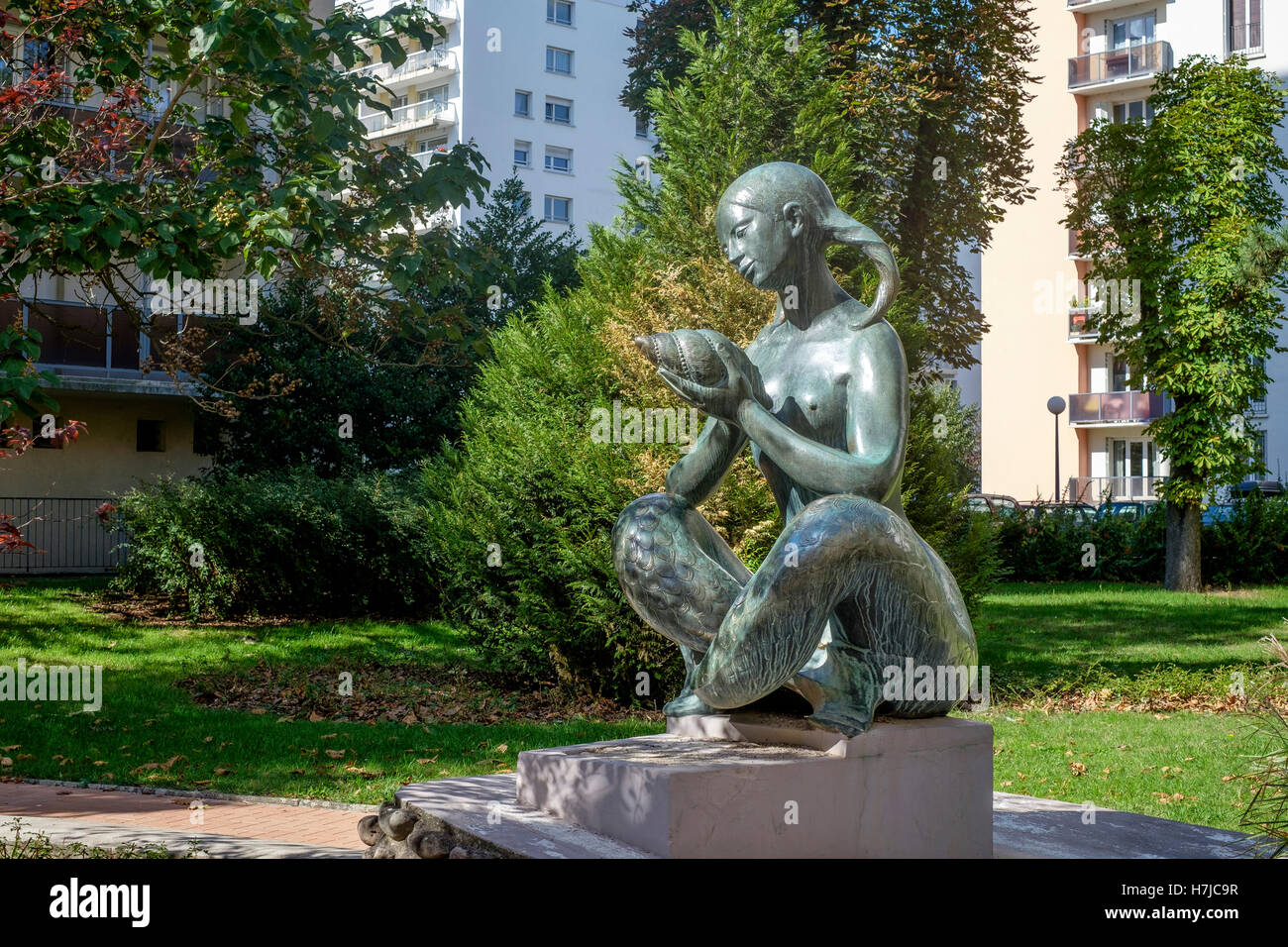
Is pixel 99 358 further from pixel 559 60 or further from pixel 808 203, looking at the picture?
pixel 559 60

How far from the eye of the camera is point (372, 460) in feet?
68.1

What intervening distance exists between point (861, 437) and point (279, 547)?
1318 centimetres

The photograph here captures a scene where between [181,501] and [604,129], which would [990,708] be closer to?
[181,501]

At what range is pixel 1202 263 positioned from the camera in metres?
19.4

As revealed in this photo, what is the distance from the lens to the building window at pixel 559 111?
48812 millimetres

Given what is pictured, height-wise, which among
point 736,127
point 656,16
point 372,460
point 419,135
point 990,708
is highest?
point 419,135

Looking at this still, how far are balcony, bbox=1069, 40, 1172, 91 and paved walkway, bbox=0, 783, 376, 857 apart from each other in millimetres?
38623

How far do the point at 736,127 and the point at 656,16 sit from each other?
13.4m

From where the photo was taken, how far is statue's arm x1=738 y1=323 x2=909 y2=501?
3.99 meters

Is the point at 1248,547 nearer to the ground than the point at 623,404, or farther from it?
nearer to the ground

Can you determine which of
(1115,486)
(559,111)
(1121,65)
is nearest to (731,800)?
(1115,486)

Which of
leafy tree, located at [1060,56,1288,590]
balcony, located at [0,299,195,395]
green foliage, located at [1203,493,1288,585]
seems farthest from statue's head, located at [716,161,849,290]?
green foliage, located at [1203,493,1288,585]

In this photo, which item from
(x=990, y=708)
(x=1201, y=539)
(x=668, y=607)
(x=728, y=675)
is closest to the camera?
(x=728, y=675)
